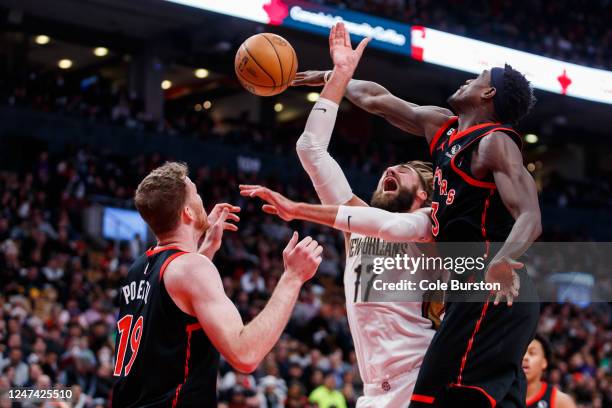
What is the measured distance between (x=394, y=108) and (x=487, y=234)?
1032 millimetres

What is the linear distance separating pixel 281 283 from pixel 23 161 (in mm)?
17084

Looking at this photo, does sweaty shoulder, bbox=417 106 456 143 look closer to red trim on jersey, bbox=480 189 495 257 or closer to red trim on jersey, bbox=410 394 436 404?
red trim on jersey, bbox=480 189 495 257

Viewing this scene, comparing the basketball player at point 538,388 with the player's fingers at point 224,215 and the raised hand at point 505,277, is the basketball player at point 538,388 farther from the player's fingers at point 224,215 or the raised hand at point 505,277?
the player's fingers at point 224,215

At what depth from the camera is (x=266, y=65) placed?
5000 millimetres

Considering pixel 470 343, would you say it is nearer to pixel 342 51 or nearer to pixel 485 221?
pixel 485 221

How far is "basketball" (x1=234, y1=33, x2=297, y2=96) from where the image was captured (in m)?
5.00

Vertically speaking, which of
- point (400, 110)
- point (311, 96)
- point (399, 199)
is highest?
point (311, 96)

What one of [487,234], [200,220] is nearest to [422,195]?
[487,234]

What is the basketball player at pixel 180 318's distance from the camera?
358cm

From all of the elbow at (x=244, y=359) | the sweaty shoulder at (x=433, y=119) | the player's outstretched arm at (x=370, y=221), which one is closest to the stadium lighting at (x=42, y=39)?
the sweaty shoulder at (x=433, y=119)

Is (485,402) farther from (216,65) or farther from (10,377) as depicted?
(216,65)

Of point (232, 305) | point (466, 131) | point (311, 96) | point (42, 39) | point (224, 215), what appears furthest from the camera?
point (311, 96)

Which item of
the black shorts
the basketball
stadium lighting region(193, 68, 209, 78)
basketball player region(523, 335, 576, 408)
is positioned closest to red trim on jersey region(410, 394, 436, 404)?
the black shorts

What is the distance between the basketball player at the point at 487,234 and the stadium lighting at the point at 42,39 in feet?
66.4
